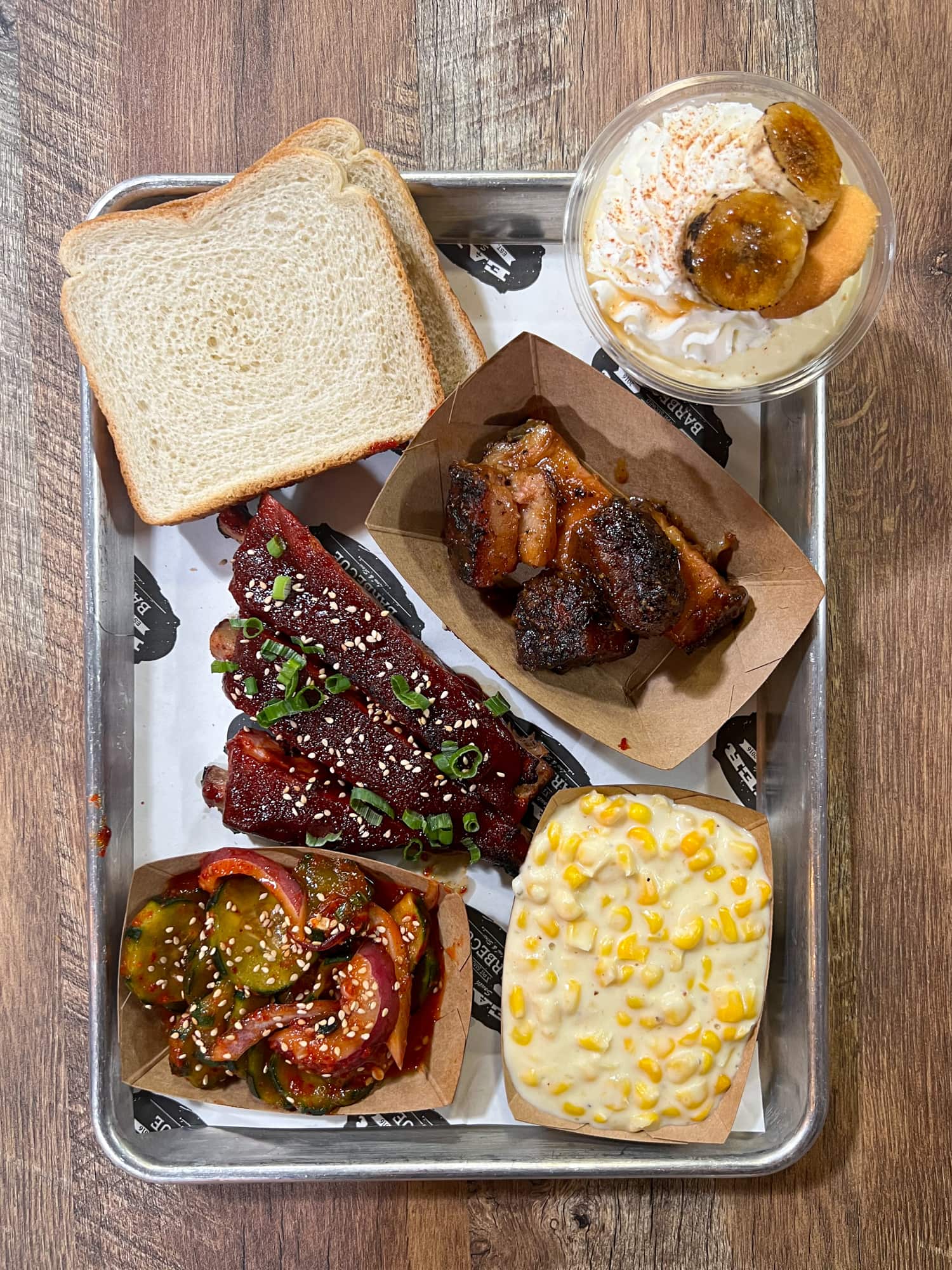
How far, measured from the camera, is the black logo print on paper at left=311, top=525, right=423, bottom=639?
2.30 m

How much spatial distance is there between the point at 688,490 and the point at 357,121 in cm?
120

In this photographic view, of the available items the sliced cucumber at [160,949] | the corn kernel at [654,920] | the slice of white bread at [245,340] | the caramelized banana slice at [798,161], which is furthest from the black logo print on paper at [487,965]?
the caramelized banana slice at [798,161]

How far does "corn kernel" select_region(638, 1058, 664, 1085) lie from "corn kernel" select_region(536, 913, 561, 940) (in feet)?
1.06

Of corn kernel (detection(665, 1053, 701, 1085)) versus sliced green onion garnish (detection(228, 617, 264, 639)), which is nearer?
corn kernel (detection(665, 1053, 701, 1085))

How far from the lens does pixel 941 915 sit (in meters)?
2.29

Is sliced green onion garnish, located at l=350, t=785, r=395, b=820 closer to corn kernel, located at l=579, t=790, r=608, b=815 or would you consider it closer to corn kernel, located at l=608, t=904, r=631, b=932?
corn kernel, located at l=579, t=790, r=608, b=815

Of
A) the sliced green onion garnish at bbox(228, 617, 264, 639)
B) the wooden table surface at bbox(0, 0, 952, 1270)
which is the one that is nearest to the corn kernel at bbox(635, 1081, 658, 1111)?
the wooden table surface at bbox(0, 0, 952, 1270)

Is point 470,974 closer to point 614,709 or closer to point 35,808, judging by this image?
point 614,709

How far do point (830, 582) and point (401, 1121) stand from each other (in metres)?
1.66

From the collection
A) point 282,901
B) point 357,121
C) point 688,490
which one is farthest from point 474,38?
point 282,901

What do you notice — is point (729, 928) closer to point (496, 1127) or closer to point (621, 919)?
point (621, 919)

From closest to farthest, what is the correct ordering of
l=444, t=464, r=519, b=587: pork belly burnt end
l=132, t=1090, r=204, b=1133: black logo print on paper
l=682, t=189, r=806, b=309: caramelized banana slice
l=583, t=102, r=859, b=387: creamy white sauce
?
l=682, t=189, r=806, b=309: caramelized banana slice < l=583, t=102, r=859, b=387: creamy white sauce < l=444, t=464, r=519, b=587: pork belly burnt end < l=132, t=1090, r=204, b=1133: black logo print on paper

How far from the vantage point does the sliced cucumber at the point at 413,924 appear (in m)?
2.02

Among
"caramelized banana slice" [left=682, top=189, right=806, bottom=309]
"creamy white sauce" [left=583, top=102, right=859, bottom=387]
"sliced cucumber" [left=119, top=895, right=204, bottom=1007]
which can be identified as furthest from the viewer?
"sliced cucumber" [left=119, top=895, right=204, bottom=1007]
